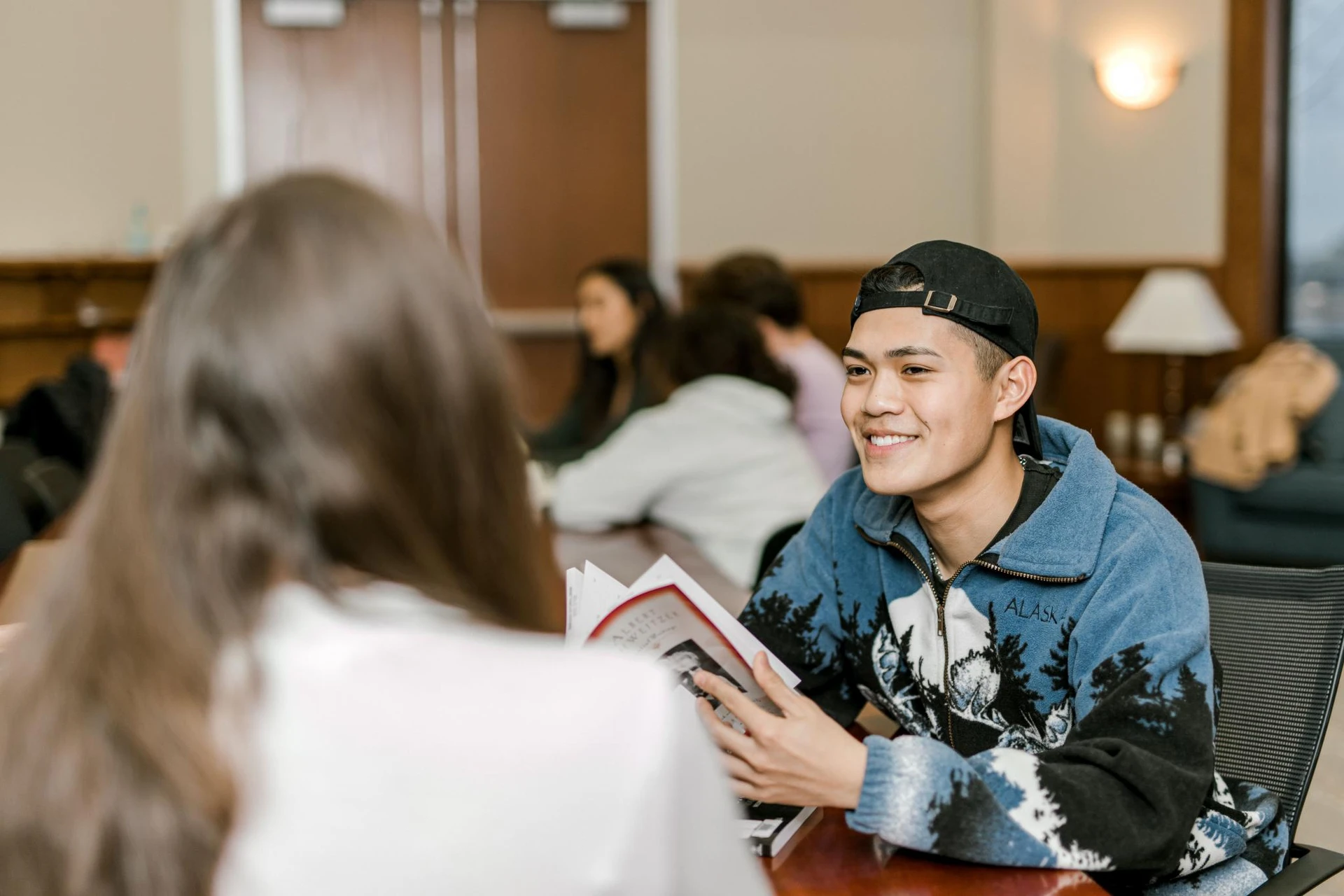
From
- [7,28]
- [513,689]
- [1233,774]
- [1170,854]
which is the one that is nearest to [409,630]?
[513,689]

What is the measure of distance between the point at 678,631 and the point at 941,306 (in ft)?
1.51

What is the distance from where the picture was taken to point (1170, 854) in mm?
1205

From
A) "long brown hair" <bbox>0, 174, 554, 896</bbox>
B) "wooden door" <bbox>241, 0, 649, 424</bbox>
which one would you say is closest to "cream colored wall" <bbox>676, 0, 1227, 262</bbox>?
"wooden door" <bbox>241, 0, 649, 424</bbox>

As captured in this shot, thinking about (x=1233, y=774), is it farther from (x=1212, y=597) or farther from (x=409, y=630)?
(x=409, y=630)

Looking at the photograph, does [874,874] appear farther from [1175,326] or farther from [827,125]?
[827,125]

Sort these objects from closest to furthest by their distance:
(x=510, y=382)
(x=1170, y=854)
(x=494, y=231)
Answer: (x=510, y=382) → (x=1170, y=854) → (x=494, y=231)

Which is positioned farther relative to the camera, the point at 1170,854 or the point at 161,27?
the point at 161,27

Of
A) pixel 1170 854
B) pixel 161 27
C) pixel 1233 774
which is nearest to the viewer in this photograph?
pixel 1170 854

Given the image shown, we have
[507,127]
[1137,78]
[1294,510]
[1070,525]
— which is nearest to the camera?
[1070,525]

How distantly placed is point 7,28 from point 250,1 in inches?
50.1

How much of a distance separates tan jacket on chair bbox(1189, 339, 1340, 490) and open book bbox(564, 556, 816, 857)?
4597 millimetres

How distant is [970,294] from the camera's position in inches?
57.1

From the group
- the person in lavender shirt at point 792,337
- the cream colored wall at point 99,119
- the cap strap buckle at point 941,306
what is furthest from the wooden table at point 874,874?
the cream colored wall at point 99,119

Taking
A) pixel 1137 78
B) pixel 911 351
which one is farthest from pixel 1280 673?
pixel 1137 78
